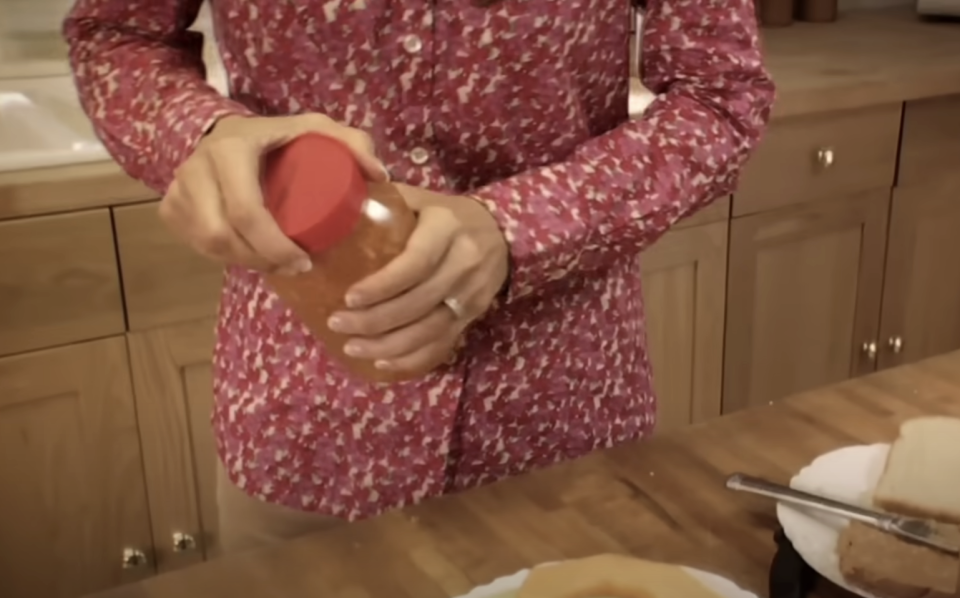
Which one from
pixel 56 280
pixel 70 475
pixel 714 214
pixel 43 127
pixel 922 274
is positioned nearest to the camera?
pixel 56 280

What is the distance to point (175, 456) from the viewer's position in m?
1.46

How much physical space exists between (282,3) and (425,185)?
5.6 inches

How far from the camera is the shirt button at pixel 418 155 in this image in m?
0.73

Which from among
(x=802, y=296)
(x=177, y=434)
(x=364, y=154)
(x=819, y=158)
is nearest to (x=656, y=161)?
(x=364, y=154)

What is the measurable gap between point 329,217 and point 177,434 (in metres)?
1.02

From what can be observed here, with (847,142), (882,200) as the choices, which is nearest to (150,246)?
(847,142)

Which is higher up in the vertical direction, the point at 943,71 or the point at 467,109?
the point at 467,109

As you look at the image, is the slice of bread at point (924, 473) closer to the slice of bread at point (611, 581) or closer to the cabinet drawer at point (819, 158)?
the slice of bread at point (611, 581)

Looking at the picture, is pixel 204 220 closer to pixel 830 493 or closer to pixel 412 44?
pixel 412 44

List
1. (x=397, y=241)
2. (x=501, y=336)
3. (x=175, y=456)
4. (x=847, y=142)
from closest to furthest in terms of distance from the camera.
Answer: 1. (x=397, y=241)
2. (x=501, y=336)
3. (x=175, y=456)
4. (x=847, y=142)

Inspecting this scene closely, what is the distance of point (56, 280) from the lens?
4.28 ft

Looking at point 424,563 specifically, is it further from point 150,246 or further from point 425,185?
point 150,246

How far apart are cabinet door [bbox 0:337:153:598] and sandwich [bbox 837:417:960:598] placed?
96 centimetres

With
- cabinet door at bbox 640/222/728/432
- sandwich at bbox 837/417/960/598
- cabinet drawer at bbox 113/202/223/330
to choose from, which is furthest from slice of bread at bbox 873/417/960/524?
cabinet door at bbox 640/222/728/432
